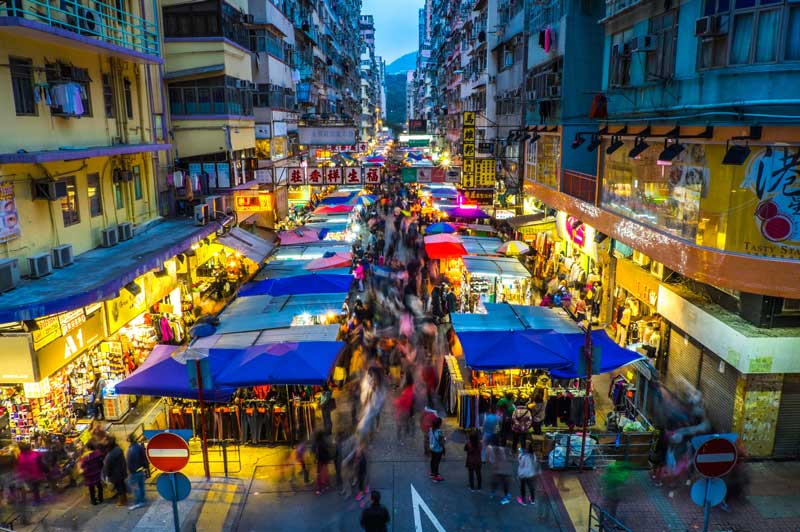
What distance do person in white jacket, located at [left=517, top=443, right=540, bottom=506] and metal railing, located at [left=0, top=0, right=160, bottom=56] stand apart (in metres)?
12.5

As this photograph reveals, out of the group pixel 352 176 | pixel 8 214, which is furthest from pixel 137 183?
pixel 352 176

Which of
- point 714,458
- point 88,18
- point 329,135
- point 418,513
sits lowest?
point 418,513

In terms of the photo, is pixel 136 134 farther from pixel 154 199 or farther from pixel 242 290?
pixel 242 290

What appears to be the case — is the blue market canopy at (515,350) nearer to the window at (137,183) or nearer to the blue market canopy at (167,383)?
the blue market canopy at (167,383)

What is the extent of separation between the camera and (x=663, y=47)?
1495 centimetres

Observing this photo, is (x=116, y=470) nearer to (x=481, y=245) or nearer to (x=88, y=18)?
(x=88, y=18)

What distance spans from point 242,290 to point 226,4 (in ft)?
43.1

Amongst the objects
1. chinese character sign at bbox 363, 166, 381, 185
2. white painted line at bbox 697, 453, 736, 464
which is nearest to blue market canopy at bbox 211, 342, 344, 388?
white painted line at bbox 697, 453, 736, 464

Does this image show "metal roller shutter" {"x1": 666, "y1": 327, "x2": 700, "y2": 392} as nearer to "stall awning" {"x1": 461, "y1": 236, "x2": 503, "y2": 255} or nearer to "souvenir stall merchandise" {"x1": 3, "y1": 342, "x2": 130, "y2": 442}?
"stall awning" {"x1": 461, "y1": 236, "x2": 503, "y2": 255}

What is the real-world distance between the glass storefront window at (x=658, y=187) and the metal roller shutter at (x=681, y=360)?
2.63 m

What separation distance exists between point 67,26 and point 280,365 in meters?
9.68

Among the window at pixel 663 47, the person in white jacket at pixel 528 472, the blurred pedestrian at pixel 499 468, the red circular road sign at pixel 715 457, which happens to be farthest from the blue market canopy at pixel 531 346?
the window at pixel 663 47

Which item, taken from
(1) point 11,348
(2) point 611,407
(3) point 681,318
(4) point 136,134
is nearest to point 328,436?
(1) point 11,348

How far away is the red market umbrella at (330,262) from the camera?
20.7 m
